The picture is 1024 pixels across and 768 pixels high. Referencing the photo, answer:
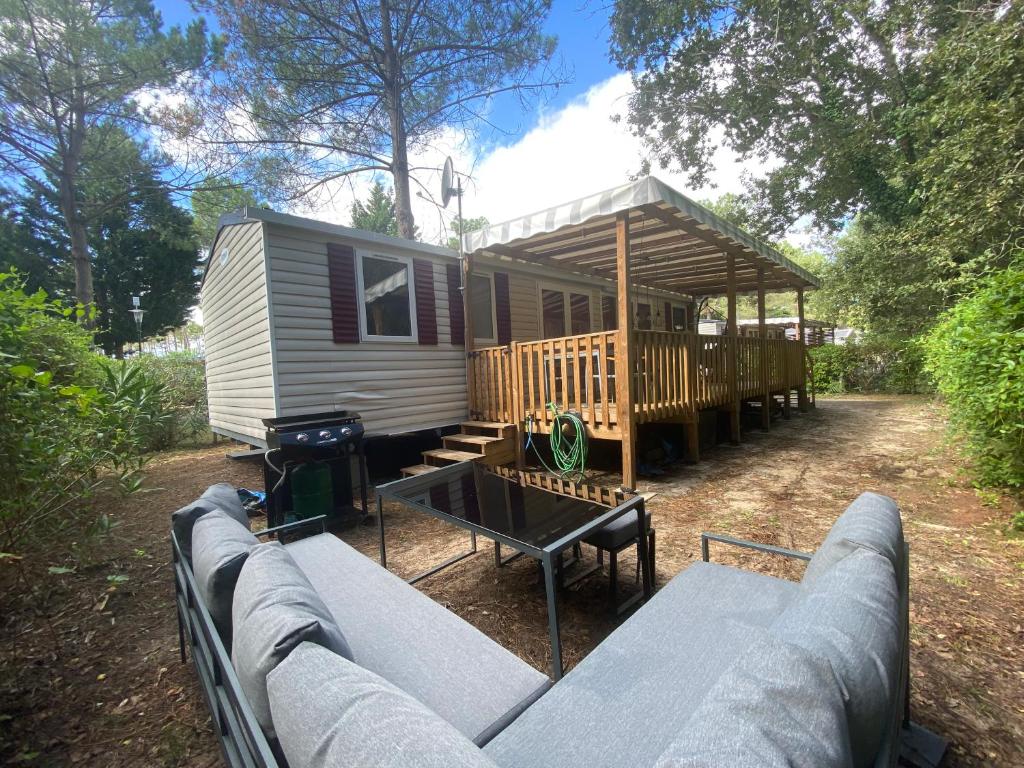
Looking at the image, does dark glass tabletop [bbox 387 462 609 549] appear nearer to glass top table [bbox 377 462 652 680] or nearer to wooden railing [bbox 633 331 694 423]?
glass top table [bbox 377 462 652 680]

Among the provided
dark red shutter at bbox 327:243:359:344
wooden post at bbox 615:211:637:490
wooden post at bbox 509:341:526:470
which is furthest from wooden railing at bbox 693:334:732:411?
dark red shutter at bbox 327:243:359:344

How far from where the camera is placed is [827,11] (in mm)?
10047

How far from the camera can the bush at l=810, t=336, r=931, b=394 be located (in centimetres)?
1262

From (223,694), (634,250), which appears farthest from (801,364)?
(223,694)

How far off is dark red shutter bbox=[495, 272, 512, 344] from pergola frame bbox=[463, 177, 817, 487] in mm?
459

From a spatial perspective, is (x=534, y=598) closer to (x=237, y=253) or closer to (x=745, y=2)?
(x=237, y=253)

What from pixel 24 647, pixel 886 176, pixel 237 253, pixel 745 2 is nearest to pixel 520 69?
pixel 745 2

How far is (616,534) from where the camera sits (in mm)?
2477

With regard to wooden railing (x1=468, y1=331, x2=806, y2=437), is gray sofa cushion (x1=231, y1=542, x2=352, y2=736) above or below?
below

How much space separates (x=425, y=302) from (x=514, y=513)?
4.21 metres

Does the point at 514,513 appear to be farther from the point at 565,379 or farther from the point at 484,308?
the point at 484,308

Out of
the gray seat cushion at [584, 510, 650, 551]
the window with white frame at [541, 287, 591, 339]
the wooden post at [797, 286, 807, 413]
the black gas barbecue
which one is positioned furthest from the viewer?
the wooden post at [797, 286, 807, 413]

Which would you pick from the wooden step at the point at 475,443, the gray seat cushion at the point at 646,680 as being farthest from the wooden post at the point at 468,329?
the gray seat cushion at the point at 646,680

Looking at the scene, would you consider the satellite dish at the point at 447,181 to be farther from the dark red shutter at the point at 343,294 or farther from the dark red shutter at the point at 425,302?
the dark red shutter at the point at 343,294
